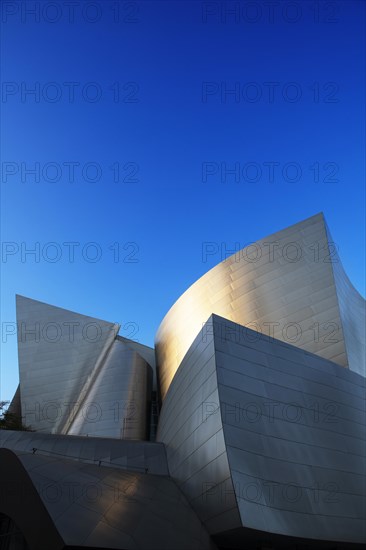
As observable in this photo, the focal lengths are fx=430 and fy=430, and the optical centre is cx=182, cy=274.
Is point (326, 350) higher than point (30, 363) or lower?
lower

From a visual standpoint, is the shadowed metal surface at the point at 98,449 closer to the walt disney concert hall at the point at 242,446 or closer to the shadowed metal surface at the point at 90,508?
the walt disney concert hall at the point at 242,446

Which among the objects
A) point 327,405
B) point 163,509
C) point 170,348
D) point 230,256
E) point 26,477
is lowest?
point 163,509

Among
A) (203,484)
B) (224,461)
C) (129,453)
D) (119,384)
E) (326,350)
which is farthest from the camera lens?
(119,384)

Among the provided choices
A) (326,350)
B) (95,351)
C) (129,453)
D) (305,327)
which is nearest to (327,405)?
(326,350)

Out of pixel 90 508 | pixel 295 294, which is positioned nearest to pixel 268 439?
pixel 90 508

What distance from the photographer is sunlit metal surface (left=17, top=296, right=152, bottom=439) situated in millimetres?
22125

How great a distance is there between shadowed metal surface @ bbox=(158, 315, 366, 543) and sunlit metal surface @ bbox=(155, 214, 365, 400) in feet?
7.96

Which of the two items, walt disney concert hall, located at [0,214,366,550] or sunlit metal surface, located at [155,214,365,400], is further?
sunlit metal surface, located at [155,214,365,400]

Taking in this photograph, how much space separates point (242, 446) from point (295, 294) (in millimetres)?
8831

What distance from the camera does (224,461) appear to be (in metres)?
10.9

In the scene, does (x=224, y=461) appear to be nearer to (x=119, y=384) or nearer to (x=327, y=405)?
(x=327, y=405)

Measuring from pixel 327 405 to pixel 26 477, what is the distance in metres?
9.12

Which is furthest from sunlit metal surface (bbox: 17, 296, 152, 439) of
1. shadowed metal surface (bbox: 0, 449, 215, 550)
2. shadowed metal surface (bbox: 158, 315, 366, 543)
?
shadowed metal surface (bbox: 0, 449, 215, 550)

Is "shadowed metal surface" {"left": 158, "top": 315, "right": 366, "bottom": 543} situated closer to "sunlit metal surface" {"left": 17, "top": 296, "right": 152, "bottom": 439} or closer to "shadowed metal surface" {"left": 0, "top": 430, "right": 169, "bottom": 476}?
"shadowed metal surface" {"left": 0, "top": 430, "right": 169, "bottom": 476}
